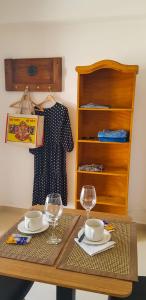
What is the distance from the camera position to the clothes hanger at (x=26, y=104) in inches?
107

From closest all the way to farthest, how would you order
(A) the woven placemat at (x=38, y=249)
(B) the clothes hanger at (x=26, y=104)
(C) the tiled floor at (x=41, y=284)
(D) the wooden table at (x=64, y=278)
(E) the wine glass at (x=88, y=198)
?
(D) the wooden table at (x=64, y=278)
(A) the woven placemat at (x=38, y=249)
(E) the wine glass at (x=88, y=198)
(C) the tiled floor at (x=41, y=284)
(B) the clothes hanger at (x=26, y=104)

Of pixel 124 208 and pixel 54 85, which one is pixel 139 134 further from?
pixel 54 85

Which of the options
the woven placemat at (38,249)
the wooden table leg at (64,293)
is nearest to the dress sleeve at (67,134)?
the woven placemat at (38,249)

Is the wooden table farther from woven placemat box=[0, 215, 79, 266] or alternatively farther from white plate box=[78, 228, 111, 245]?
white plate box=[78, 228, 111, 245]

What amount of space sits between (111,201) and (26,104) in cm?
138

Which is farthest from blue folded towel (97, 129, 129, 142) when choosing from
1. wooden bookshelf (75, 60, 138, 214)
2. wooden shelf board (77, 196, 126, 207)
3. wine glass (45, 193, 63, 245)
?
wine glass (45, 193, 63, 245)

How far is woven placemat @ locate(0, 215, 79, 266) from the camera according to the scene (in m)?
1.02

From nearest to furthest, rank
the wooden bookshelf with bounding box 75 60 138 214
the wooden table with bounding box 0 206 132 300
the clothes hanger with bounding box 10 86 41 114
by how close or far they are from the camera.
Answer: the wooden table with bounding box 0 206 132 300, the wooden bookshelf with bounding box 75 60 138 214, the clothes hanger with bounding box 10 86 41 114

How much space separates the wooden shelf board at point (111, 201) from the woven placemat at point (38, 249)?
1.26 meters

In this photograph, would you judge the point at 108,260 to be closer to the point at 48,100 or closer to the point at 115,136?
the point at 115,136

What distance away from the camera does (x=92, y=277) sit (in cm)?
92

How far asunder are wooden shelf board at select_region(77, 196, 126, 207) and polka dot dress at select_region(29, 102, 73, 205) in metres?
0.45

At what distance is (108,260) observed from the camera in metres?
1.02

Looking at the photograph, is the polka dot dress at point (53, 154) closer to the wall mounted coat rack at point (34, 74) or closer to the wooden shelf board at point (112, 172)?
the wall mounted coat rack at point (34, 74)
